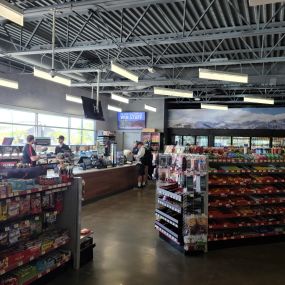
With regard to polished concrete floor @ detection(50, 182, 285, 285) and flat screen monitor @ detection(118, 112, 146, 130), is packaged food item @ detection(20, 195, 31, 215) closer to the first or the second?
polished concrete floor @ detection(50, 182, 285, 285)

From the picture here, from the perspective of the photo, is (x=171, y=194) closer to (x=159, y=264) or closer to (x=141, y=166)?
(x=159, y=264)

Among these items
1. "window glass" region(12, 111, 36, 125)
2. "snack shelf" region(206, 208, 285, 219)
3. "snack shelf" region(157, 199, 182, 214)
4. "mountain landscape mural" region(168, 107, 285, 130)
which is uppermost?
"mountain landscape mural" region(168, 107, 285, 130)

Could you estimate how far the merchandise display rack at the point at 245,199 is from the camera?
546 centimetres

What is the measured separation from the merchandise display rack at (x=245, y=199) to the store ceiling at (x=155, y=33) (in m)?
3.07

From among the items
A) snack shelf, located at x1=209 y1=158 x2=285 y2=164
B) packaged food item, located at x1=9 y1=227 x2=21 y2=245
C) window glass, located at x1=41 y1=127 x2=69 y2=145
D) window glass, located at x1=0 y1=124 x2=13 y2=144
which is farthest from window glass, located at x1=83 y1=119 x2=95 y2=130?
packaged food item, located at x1=9 y1=227 x2=21 y2=245

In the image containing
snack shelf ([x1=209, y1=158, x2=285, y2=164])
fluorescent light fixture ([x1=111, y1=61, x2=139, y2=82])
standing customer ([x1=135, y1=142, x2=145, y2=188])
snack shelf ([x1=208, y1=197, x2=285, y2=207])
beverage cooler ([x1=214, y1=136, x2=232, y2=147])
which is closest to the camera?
snack shelf ([x1=208, y1=197, x2=285, y2=207])

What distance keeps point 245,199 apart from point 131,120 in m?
13.5

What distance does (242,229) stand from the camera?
18.7 feet

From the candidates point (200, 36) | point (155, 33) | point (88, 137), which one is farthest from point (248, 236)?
point (88, 137)

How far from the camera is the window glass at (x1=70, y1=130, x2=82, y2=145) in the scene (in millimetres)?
15641

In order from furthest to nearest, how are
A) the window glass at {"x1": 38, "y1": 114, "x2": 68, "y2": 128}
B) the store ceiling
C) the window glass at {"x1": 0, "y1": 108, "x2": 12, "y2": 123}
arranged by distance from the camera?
the window glass at {"x1": 38, "y1": 114, "x2": 68, "y2": 128}, the window glass at {"x1": 0, "y1": 108, "x2": 12, "y2": 123}, the store ceiling

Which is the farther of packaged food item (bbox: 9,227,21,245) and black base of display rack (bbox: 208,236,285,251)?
black base of display rack (bbox: 208,236,285,251)

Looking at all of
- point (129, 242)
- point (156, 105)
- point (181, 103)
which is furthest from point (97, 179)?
point (181, 103)

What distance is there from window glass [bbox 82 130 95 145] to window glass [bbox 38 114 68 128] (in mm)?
1637
